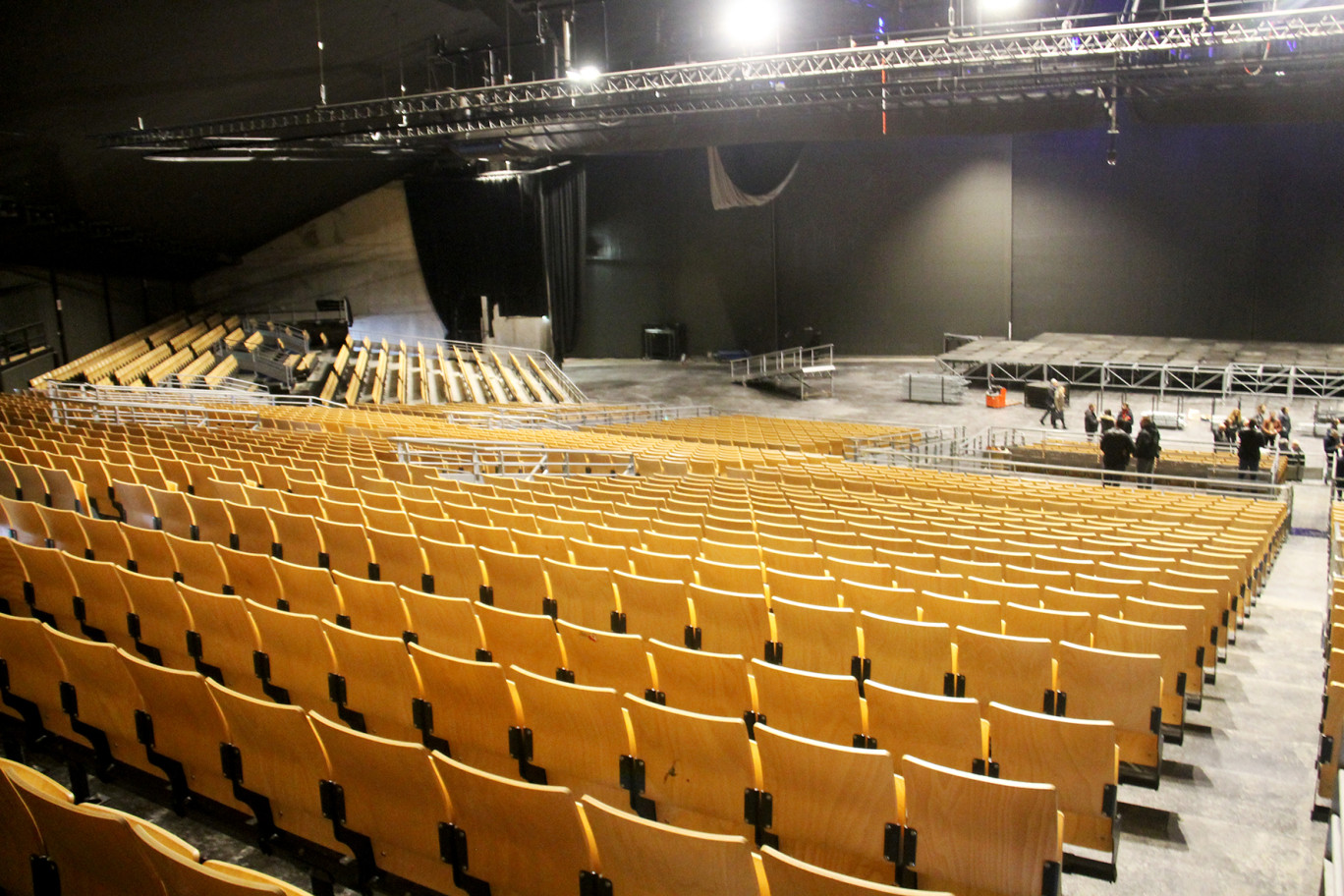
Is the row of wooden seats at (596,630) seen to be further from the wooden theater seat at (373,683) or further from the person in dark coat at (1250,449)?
the person in dark coat at (1250,449)

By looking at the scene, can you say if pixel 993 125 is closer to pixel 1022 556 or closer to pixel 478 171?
pixel 1022 556

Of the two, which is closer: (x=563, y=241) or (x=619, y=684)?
(x=619, y=684)

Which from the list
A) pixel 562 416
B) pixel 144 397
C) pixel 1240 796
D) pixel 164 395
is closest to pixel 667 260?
pixel 562 416

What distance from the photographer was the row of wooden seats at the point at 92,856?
2.03 m

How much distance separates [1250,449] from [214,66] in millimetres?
18290

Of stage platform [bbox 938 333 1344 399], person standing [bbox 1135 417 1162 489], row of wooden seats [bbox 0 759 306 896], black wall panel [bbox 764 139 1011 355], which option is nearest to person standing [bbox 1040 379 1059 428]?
stage platform [bbox 938 333 1344 399]

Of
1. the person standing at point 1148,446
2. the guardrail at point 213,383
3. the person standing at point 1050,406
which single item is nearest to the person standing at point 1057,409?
the person standing at point 1050,406

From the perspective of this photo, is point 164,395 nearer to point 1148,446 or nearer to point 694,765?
point 1148,446

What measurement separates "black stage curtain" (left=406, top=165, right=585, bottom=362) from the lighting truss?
9.31m

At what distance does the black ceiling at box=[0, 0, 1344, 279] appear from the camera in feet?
47.6

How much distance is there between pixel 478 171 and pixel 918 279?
565 inches

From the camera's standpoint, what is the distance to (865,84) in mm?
15562

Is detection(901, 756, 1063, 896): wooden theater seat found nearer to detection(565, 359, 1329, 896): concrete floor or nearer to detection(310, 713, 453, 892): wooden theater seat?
detection(565, 359, 1329, 896): concrete floor

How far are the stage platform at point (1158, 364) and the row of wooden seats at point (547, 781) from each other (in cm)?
2042
